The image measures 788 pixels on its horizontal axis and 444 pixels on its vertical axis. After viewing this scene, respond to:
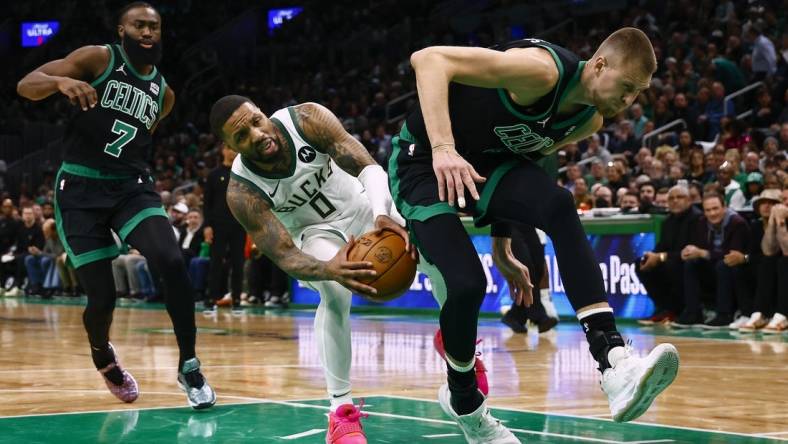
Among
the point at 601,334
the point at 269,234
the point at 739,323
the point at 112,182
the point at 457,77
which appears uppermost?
the point at 457,77

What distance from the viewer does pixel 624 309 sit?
12.3 meters

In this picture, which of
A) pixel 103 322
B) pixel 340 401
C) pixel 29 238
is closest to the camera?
pixel 340 401

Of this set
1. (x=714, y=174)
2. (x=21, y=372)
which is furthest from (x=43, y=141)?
(x=21, y=372)

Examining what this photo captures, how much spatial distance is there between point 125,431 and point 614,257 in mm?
7901

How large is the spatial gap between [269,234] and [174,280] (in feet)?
4.32

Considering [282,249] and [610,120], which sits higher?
[610,120]

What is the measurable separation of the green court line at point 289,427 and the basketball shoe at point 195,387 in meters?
0.05

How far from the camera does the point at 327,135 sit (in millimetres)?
5332

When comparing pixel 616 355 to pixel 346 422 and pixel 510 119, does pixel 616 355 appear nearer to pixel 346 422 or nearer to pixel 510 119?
pixel 510 119

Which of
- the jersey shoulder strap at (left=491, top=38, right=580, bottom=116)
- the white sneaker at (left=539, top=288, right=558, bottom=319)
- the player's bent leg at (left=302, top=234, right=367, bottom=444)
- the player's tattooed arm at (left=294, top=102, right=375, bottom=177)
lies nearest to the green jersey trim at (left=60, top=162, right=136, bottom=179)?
the player's tattooed arm at (left=294, top=102, right=375, bottom=177)

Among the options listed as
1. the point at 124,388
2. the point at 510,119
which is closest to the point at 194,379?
the point at 124,388

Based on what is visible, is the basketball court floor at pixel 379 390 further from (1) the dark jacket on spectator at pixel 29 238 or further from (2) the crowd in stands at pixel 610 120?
(1) the dark jacket on spectator at pixel 29 238

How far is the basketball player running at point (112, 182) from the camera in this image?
6336mm

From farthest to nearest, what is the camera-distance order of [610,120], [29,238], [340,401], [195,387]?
[29,238], [610,120], [195,387], [340,401]
